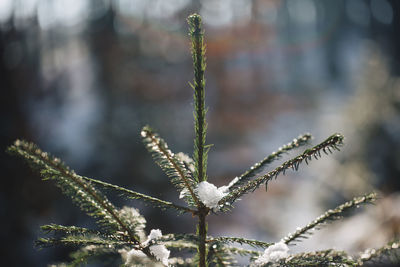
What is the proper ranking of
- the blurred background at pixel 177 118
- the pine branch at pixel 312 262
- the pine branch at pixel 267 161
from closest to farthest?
the pine branch at pixel 312 262 → the pine branch at pixel 267 161 → the blurred background at pixel 177 118

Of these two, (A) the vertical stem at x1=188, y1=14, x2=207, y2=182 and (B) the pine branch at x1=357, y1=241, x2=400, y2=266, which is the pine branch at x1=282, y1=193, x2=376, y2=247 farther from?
(A) the vertical stem at x1=188, y1=14, x2=207, y2=182

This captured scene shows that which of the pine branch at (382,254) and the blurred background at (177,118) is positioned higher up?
the blurred background at (177,118)

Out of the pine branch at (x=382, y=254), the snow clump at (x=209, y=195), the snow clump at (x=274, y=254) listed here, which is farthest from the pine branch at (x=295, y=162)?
the pine branch at (x=382, y=254)

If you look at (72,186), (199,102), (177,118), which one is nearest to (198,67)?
(199,102)

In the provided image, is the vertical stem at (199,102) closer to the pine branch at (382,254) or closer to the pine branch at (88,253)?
the pine branch at (88,253)

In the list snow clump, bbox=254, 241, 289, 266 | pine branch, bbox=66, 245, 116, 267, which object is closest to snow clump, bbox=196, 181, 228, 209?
snow clump, bbox=254, 241, 289, 266

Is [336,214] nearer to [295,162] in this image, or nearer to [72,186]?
[295,162]
